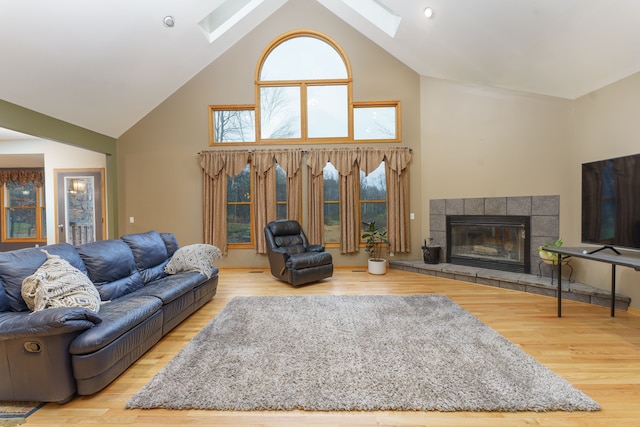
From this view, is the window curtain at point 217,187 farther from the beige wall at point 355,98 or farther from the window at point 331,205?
the window at point 331,205

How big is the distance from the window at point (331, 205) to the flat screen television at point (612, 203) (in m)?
3.57

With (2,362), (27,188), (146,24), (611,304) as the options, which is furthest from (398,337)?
(27,188)

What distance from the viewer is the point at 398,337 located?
8.27ft

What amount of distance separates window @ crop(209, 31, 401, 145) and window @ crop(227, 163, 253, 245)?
0.77 metres

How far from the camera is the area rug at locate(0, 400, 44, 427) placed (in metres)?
1.61

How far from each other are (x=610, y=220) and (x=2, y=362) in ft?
17.2

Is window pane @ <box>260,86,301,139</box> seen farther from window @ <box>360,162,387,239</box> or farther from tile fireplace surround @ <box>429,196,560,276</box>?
tile fireplace surround @ <box>429,196,560,276</box>

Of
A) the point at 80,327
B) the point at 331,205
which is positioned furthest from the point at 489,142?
the point at 80,327

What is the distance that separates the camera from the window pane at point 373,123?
5.41 metres

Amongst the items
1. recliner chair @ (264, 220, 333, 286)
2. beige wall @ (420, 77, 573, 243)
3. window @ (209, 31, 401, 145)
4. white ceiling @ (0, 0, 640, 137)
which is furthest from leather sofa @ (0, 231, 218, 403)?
beige wall @ (420, 77, 573, 243)

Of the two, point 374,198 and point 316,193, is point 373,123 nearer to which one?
point 374,198

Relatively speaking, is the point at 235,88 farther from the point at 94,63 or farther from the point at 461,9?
the point at 461,9

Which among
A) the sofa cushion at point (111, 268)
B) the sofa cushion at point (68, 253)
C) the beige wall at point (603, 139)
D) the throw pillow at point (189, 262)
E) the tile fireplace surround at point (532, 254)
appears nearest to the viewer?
the sofa cushion at point (68, 253)

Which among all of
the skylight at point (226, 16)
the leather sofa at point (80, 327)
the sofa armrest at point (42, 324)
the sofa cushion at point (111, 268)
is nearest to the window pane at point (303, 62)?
the skylight at point (226, 16)
